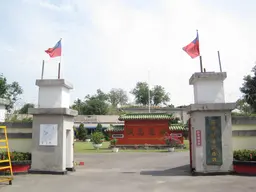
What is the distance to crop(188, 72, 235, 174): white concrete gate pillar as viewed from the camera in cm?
1042

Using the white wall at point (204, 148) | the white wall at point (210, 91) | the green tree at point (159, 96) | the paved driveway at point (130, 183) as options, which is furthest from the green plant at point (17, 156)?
the green tree at point (159, 96)

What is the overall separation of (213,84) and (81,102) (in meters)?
59.8

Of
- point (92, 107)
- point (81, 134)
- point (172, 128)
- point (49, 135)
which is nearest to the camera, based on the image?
point (49, 135)

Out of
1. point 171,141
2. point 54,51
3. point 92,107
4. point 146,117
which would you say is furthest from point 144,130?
point 92,107

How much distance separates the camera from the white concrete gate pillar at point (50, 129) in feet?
35.8

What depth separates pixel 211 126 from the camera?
1062 centimetres

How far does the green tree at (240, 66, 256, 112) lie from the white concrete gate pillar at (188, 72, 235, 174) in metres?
29.7

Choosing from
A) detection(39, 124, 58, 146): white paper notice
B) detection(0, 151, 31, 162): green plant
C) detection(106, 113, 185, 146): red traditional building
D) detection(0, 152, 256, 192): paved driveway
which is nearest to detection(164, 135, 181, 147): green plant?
detection(106, 113, 185, 146): red traditional building

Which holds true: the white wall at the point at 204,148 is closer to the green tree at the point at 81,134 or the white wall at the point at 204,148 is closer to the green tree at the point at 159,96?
the green tree at the point at 81,134

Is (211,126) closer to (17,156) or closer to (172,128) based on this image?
(17,156)

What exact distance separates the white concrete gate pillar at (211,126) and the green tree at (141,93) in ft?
196

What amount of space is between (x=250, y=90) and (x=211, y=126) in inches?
1218

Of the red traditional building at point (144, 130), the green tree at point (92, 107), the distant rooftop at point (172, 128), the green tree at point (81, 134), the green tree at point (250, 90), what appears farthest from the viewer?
the green tree at point (92, 107)

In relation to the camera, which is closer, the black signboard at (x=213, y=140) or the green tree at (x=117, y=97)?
the black signboard at (x=213, y=140)
